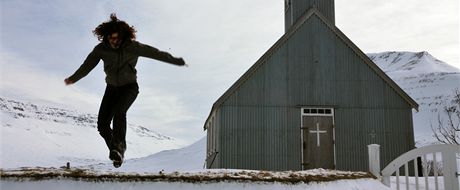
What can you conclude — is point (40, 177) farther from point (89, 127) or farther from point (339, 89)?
point (89, 127)

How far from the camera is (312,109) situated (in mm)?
20156

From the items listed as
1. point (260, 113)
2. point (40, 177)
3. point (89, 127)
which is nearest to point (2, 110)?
point (89, 127)

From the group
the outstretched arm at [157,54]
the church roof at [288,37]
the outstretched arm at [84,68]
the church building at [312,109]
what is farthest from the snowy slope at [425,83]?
the outstretched arm at [84,68]

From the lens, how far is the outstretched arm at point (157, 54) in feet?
23.9

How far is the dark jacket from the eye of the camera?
728cm

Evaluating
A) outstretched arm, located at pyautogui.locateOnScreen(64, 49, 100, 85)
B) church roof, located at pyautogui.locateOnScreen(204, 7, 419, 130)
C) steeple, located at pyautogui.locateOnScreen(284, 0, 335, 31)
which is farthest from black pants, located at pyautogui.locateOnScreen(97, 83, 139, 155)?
steeple, located at pyautogui.locateOnScreen(284, 0, 335, 31)

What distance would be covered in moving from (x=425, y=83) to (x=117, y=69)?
330ft

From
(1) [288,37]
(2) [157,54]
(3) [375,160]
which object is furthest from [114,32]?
(1) [288,37]

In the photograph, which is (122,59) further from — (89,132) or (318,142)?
(89,132)

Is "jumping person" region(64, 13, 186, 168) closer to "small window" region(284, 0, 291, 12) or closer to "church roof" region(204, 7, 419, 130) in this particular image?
"church roof" region(204, 7, 419, 130)

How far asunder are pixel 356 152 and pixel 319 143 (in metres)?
1.34

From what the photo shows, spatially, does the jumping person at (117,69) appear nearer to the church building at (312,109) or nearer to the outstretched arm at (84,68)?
the outstretched arm at (84,68)

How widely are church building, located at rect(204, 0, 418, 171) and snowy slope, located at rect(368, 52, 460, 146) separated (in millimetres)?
44657

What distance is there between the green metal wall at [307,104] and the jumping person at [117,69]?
39.9ft
